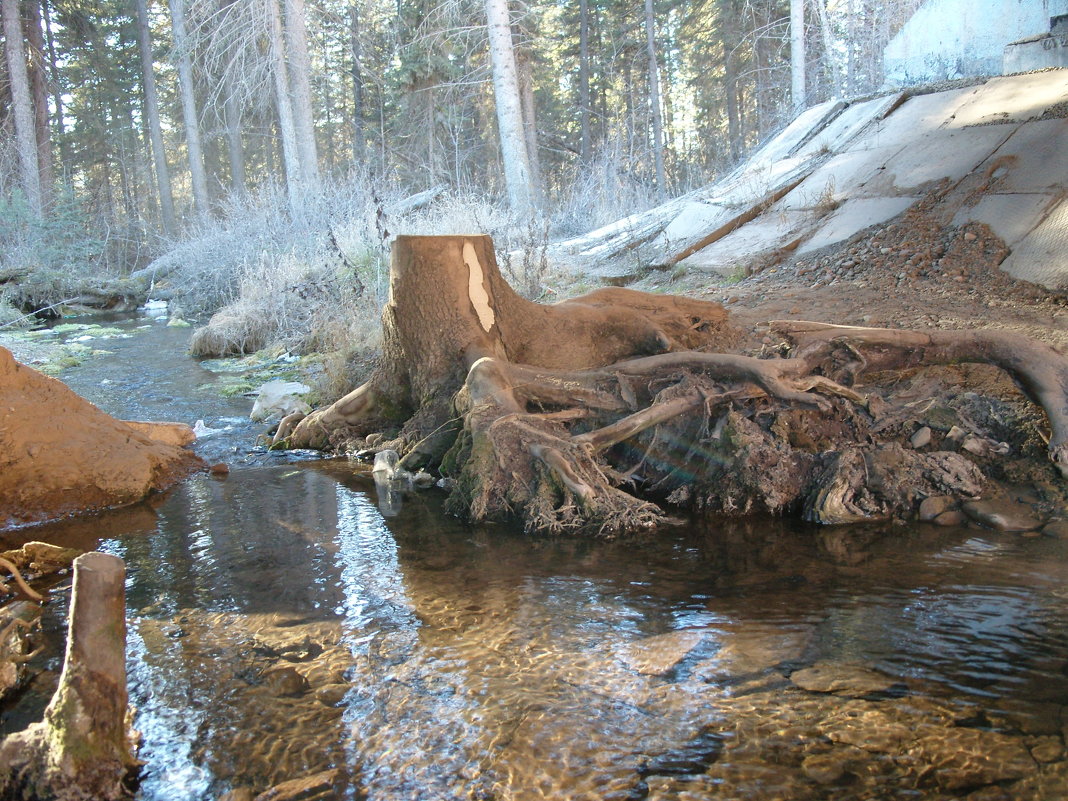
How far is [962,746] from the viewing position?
9.77 ft

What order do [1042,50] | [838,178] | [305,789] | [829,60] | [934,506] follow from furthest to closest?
[829,60] < [1042,50] < [838,178] < [934,506] < [305,789]

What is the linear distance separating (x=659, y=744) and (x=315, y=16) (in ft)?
76.2

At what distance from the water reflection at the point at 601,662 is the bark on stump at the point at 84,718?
0.20 metres

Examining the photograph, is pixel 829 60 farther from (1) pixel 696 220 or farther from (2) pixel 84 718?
(2) pixel 84 718

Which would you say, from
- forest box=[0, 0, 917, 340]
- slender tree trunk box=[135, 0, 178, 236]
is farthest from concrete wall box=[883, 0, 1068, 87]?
slender tree trunk box=[135, 0, 178, 236]

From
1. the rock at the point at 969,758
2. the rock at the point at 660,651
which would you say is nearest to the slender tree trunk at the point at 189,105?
the rock at the point at 660,651

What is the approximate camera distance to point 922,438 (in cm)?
569

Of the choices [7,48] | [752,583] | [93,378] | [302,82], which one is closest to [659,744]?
[752,583]

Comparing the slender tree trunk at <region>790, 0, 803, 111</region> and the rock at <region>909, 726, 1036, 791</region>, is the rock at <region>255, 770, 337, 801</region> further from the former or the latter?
the slender tree trunk at <region>790, 0, 803, 111</region>

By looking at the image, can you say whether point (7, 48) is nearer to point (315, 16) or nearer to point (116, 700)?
point (315, 16)

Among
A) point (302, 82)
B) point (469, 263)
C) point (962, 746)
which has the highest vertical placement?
point (302, 82)

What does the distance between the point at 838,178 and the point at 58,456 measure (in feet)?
29.6

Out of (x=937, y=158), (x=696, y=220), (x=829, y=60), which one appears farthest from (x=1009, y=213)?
(x=829, y=60)

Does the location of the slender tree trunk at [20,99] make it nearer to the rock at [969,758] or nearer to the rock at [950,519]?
the rock at [950,519]
